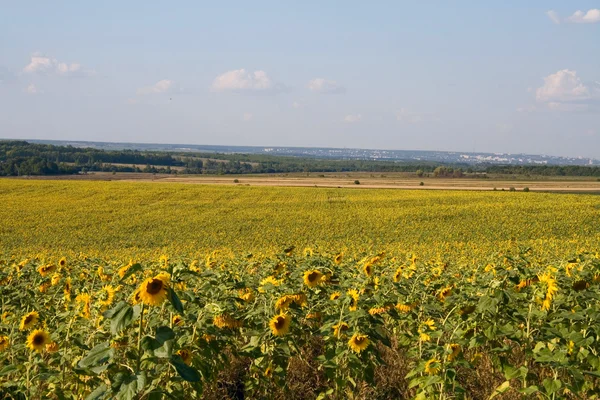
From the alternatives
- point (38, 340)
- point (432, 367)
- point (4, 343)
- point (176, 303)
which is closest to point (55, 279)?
point (4, 343)

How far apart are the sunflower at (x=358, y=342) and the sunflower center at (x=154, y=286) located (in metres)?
1.67

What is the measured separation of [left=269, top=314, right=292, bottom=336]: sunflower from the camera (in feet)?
12.8

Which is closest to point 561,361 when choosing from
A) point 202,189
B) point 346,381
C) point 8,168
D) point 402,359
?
point 346,381

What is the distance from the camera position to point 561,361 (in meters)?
3.29

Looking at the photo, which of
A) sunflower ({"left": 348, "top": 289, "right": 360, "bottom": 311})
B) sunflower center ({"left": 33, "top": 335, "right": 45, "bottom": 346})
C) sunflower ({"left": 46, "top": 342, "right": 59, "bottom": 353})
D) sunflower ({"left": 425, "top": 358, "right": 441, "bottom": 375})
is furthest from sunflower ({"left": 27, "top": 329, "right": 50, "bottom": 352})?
sunflower ({"left": 425, "top": 358, "right": 441, "bottom": 375})

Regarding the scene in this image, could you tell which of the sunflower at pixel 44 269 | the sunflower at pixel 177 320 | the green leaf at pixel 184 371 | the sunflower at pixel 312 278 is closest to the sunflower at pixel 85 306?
the sunflower at pixel 177 320

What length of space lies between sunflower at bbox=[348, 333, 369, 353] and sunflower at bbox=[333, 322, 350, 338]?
0.14 meters

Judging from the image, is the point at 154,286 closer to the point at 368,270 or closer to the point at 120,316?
the point at 120,316

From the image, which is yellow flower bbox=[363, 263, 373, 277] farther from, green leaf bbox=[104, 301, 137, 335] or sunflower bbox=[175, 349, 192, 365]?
green leaf bbox=[104, 301, 137, 335]

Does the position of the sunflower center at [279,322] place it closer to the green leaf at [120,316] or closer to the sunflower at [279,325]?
the sunflower at [279,325]

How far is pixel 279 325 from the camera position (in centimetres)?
391

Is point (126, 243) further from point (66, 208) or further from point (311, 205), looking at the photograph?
point (311, 205)

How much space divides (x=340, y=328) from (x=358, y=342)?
36 centimetres

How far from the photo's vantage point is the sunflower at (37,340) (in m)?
3.55
